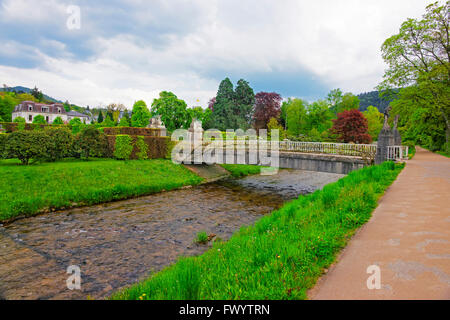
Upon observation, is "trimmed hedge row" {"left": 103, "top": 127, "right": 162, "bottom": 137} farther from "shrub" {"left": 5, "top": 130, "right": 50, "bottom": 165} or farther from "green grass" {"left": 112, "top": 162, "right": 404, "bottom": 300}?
"green grass" {"left": 112, "top": 162, "right": 404, "bottom": 300}

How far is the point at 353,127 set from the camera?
3058cm

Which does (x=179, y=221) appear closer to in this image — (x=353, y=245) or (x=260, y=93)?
(x=353, y=245)

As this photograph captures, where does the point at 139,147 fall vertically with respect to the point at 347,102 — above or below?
below

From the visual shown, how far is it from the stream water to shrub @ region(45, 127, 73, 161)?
786 cm

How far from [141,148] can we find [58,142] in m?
6.96

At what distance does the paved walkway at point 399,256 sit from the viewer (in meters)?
3.12

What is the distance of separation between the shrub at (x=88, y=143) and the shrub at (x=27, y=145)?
396cm

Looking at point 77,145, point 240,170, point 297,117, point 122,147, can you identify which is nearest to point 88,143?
point 77,145

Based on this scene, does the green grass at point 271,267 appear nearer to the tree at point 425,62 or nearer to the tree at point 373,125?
the tree at point 425,62

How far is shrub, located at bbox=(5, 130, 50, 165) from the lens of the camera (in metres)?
15.4

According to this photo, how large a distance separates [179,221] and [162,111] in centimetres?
4057

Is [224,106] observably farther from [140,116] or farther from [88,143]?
[88,143]

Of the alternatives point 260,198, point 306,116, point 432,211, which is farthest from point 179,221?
point 306,116
